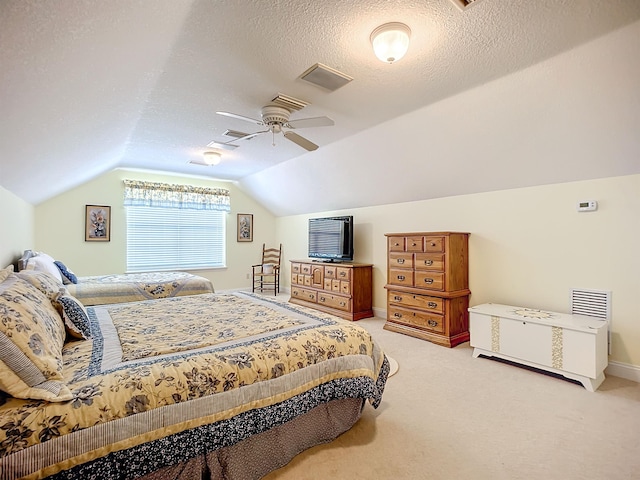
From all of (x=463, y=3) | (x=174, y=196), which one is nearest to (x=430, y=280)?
(x=463, y=3)

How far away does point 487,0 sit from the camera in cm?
175

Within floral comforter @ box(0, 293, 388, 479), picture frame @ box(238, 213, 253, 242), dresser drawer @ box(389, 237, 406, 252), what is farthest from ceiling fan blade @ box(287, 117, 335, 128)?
picture frame @ box(238, 213, 253, 242)

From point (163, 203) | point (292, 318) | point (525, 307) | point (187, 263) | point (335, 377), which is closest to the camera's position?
point (335, 377)

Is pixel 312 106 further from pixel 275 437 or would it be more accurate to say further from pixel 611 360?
pixel 611 360

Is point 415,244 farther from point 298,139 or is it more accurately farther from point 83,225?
point 83,225

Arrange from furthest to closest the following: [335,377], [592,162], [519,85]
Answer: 1. [592,162]
2. [519,85]
3. [335,377]

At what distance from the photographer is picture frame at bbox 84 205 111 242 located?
5.63 m

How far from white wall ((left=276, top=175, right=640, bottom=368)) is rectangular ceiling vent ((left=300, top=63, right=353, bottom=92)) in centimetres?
239

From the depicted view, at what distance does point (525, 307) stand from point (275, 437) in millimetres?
3105

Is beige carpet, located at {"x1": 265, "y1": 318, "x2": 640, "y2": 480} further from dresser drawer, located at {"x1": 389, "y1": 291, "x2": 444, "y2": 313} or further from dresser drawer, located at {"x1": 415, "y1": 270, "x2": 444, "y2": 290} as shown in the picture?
dresser drawer, located at {"x1": 415, "y1": 270, "x2": 444, "y2": 290}

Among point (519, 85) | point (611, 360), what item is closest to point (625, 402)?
point (611, 360)

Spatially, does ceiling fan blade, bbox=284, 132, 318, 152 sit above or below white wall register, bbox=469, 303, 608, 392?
above

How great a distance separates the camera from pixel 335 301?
5332 mm

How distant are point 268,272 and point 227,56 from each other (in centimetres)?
541
